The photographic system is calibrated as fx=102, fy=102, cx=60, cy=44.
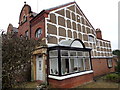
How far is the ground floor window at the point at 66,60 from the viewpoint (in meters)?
8.09

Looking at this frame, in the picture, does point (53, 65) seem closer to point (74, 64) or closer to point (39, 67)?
point (39, 67)

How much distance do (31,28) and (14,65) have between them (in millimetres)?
7500

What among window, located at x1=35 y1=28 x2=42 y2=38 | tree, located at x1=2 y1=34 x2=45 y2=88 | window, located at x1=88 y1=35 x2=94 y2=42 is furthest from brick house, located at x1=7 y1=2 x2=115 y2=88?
tree, located at x1=2 y1=34 x2=45 y2=88

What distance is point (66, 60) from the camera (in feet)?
29.4

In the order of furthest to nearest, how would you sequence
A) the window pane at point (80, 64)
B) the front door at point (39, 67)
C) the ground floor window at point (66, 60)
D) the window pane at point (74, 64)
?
the window pane at point (80, 64) < the front door at point (39, 67) < the window pane at point (74, 64) < the ground floor window at point (66, 60)

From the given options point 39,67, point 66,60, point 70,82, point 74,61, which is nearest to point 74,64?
point 74,61

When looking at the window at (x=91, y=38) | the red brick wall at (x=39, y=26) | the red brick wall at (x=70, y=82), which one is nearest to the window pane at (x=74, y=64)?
the red brick wall at (x=70, y=82)

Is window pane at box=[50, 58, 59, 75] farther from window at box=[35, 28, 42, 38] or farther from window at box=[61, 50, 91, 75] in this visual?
window at box=[35, 28, 42, 38]

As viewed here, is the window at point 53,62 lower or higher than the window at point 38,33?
lower

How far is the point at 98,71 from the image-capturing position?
1438cm

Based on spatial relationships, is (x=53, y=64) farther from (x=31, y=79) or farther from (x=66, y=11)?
(x=66, y=11)

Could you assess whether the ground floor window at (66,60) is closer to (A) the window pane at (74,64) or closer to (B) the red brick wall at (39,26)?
(A) the window pane at (74,64)

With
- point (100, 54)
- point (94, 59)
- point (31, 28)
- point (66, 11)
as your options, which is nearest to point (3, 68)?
point (31, 28)

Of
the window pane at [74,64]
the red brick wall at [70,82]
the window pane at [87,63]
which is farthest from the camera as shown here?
the window pane at [87,63]
